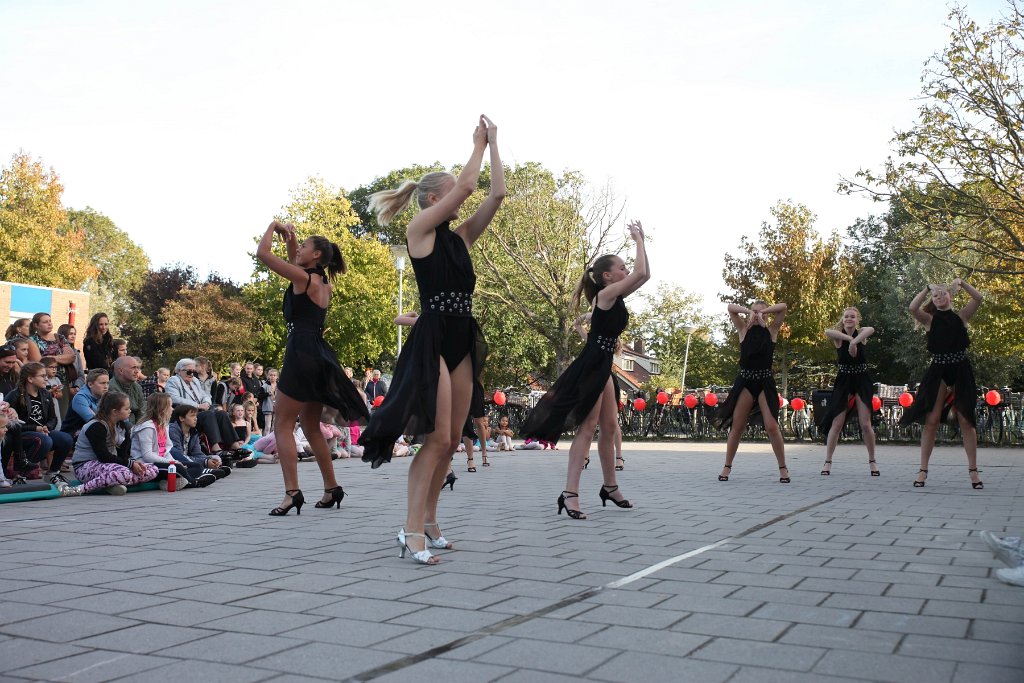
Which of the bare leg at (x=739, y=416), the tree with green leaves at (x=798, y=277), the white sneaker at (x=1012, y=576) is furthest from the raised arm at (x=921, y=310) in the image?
the tree with green leaves at (x=798, y=277)

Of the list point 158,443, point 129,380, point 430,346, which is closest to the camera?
point 430,346

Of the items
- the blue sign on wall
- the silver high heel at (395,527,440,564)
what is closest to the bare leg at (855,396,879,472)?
the silver high heel at (395,527,440,564)

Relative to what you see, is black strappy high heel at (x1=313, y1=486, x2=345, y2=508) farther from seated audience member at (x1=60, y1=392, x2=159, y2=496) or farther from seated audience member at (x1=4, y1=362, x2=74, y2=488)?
seated audience member at (x1=4, y1=362, x2=74, y2=488)

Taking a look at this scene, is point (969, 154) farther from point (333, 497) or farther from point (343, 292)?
point (343, 292)

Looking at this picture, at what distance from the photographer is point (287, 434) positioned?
7531mm

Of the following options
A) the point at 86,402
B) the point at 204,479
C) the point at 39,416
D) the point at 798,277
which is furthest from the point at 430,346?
the point at 798,277

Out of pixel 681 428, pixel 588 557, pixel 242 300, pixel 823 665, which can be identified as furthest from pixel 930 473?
pixel 242 300

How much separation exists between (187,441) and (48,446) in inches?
68.2

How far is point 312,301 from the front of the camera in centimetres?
768

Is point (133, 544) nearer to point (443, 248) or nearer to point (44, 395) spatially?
point (443, 248)

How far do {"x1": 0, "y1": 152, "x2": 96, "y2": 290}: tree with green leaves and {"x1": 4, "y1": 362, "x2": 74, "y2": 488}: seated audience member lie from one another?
37760 millimetres

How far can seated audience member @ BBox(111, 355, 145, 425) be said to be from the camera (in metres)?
11.5

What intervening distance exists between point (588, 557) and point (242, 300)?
153 feet

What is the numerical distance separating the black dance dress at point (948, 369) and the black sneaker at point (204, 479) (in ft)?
25.3
